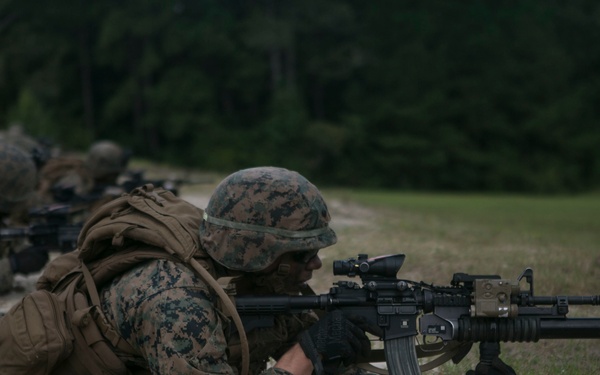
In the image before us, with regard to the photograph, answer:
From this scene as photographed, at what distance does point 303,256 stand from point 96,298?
0.92m

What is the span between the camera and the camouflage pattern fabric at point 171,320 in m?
3.71

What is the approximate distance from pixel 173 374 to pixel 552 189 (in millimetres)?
35160

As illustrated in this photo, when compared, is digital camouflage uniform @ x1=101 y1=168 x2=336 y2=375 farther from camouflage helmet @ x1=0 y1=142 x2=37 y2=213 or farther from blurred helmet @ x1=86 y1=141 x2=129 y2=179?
blurred helmet @ x1=86 y1=141 x2=129 y2=179

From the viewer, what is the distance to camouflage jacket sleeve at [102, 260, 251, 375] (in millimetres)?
3713

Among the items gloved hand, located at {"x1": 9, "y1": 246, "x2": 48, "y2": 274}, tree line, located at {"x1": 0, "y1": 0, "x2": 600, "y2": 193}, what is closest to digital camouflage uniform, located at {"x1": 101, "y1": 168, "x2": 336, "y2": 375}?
gloved hand, located at {"x1": 9, "y1": 246, "x2": 48, "y2": 274}

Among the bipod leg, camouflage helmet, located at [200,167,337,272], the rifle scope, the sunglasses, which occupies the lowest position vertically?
the bipod leg

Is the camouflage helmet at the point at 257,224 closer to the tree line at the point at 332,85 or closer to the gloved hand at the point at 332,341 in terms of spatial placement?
the gloved hand at the point at 332,341

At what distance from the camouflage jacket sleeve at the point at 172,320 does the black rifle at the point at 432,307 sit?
312 millimetres

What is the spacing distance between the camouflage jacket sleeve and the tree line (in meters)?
32.5

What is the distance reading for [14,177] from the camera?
27.8 ft

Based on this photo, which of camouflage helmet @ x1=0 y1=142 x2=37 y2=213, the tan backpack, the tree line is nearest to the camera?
the tan backpack

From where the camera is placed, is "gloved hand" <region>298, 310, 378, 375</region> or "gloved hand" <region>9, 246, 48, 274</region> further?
"gloved hand" <region>9, 246, 48, 274</region>

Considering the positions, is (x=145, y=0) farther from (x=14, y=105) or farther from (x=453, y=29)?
(x=453, y=29)

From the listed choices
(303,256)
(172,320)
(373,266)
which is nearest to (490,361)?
(373,266)
